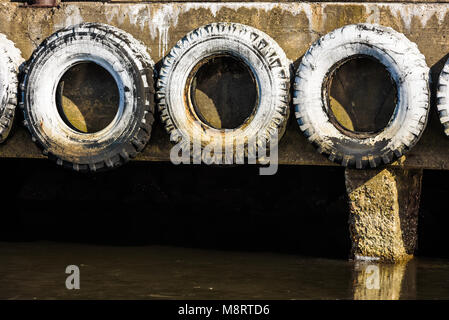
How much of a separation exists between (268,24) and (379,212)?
2.19 metres

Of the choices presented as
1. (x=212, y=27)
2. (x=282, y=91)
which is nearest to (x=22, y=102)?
(x=212, y=27)

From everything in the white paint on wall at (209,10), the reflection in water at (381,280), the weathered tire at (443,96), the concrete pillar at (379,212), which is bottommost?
the reflection in water at (381,280)

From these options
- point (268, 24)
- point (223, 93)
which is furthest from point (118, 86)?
point (268, 24)

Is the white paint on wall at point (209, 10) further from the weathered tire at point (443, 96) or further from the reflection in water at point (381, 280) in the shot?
the reflection in water at point (381, 280)

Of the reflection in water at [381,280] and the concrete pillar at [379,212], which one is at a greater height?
the concrete pillar at [379,212]

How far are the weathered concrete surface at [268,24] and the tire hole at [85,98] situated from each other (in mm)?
515

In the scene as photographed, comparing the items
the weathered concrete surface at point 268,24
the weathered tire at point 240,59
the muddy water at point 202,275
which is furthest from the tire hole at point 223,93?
the muddy water at point 202,275

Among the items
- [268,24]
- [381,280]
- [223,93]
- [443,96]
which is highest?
[268,24]

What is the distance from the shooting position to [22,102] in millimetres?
9359

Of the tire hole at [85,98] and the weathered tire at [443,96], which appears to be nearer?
the weathered tire at [443,96]

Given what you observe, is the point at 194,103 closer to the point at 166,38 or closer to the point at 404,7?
the point at 166,38

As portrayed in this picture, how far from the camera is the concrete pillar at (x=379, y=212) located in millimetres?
8680

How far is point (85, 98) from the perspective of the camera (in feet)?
30.9

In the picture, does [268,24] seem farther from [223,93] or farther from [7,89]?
[7,89]
